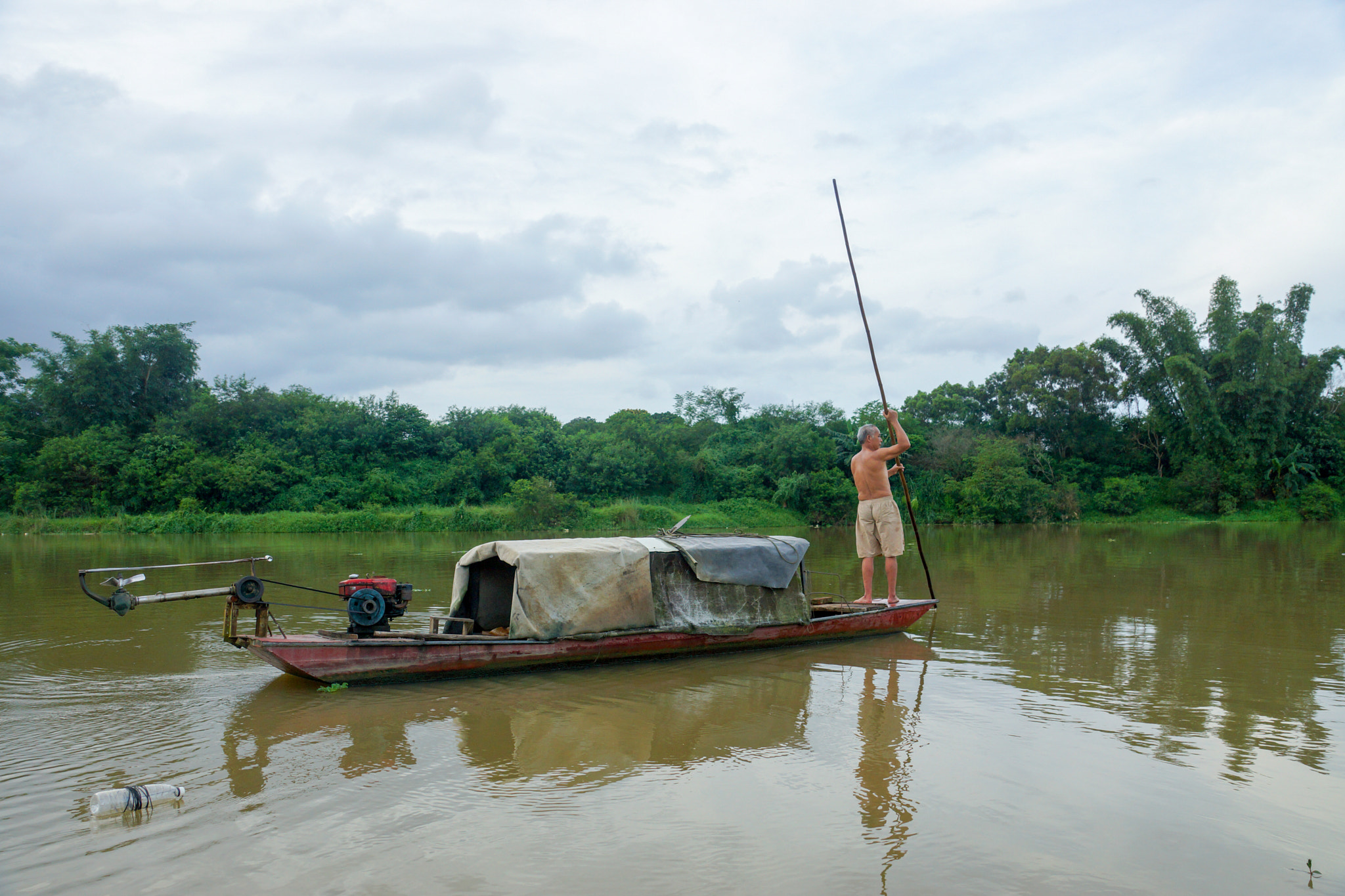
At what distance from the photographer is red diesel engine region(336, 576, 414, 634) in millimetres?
6484

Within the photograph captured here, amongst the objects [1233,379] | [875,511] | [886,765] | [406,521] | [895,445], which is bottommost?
[886,765]

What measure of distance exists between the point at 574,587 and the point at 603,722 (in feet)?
5.35

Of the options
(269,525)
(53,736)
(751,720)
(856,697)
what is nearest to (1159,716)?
(856,697)

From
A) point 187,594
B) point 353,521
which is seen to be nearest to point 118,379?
point 353,521

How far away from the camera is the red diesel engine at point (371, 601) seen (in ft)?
21.3

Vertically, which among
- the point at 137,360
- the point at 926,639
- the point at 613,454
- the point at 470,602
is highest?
the point at 137,360

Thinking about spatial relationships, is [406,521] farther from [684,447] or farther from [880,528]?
[880,528]

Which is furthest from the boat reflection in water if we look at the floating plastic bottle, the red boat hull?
the floating plastic bottle

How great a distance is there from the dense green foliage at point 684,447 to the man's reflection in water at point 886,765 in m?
21.9

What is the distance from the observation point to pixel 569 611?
6953mm

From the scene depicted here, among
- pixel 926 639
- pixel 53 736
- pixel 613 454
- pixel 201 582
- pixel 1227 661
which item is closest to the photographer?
pixel 53 736

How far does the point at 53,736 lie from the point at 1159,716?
291 inches

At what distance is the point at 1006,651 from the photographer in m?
7.73

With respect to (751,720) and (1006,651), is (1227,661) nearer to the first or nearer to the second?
(1006,651)
